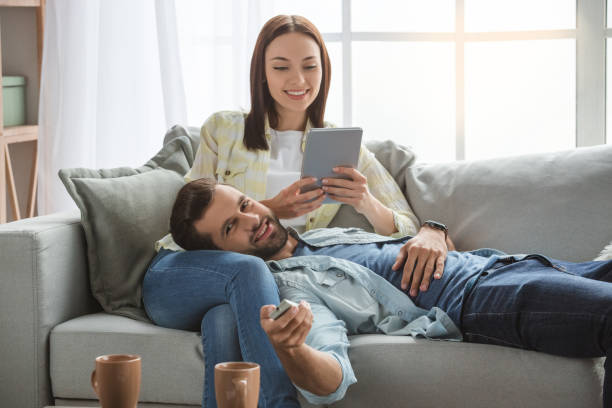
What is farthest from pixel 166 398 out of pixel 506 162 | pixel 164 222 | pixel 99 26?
pixel 99 26

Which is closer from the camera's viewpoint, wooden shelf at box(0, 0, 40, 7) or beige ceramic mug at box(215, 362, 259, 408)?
beige ceramic mug at box(215, 362, 259, 408)

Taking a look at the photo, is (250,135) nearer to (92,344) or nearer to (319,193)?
(319,193)

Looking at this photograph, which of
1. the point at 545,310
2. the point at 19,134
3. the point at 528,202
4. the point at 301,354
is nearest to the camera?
the point at 301,354

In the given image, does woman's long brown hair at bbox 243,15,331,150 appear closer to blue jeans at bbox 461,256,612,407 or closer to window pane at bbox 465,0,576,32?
blue jeans at bbox 461,256,612,407

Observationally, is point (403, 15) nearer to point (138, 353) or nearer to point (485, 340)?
point (485, 340)

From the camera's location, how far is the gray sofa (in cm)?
169

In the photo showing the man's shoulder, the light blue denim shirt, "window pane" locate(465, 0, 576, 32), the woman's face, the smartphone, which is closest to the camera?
the smartphone

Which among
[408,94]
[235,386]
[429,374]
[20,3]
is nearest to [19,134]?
[20,3]

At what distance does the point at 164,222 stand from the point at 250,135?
16.7 inches

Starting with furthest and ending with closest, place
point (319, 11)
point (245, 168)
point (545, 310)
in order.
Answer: point (319, 11) < point (245, 168) < point (545, 310)

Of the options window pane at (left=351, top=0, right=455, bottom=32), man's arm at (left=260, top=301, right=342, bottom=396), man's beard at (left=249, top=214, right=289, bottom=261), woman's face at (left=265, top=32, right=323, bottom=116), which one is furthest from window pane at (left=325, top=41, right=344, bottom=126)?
man's arm at (left=260, top=301, right=342, bottom=396)

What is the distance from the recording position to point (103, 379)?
1.12 m

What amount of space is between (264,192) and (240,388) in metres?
1.33

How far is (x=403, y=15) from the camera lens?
364 cm
